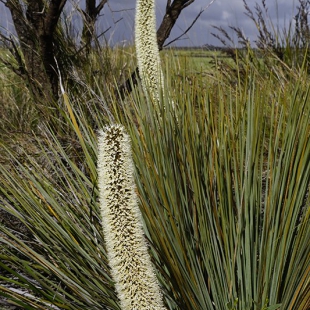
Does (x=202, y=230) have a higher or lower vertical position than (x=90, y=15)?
lower

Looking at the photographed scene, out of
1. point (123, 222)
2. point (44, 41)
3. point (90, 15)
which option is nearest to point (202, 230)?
point (123, 222)

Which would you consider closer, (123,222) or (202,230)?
(123,222)

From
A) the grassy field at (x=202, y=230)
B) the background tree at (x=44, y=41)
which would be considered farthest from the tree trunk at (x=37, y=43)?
the grassy field at (x=202, y=230)

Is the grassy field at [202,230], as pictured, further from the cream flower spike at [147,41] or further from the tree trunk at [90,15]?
the tree trunk at [90,15]

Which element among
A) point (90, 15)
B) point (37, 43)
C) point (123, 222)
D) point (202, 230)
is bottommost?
point (202, 230)

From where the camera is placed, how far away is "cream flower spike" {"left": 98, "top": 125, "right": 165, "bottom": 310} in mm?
1245

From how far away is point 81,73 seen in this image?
4102 millimetres

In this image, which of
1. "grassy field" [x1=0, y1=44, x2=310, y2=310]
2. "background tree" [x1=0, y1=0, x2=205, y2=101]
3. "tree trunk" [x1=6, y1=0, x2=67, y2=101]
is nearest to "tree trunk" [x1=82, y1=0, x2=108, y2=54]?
"background tree" [x1=0, y1=0, x2=205, y2=101]

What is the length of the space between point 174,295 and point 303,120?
2.51 ft

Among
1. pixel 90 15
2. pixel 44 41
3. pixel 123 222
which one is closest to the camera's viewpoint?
pixel 123 222

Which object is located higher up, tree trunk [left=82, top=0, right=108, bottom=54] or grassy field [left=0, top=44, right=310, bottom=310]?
tree trunk [left=82, top=0, right=108, bottom=54]

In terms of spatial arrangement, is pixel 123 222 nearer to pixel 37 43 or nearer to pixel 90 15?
pixel 37 43

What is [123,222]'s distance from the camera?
126 cm

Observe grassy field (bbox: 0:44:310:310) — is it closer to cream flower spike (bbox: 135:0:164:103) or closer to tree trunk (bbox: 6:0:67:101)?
cream flower spike (bbox: 135:0:164:103)
